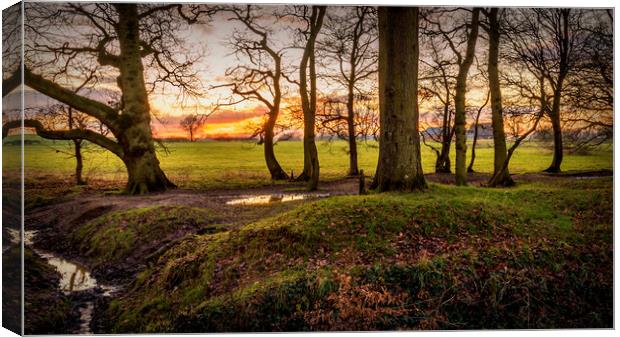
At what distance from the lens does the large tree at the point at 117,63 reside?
704 cm

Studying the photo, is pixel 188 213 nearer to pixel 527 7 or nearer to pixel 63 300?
pixel 63 300

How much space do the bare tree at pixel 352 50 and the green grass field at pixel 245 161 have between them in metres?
0.40

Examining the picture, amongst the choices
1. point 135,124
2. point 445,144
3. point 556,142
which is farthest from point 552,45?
point 135,124

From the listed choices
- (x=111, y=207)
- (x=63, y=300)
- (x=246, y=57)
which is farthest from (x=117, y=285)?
(x=246, y=57)

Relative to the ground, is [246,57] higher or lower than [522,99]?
higher

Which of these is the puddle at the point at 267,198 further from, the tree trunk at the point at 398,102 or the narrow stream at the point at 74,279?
the narrow stream at the point at 74,279

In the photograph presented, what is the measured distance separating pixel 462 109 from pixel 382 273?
387cm

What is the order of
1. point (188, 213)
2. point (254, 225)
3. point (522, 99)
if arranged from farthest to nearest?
point (522, 99) → point (188, 213) → point (254, 225)

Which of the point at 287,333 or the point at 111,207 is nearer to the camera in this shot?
the point at 287,333

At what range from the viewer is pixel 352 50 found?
827cm

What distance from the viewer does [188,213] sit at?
7777 millimetres

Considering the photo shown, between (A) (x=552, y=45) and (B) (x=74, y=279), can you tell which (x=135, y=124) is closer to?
(B) (x=74, y=279)

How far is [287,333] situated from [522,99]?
5262 millimetres

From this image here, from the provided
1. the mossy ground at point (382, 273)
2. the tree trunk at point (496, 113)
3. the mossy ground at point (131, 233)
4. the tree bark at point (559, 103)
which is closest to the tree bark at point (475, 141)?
the tree trunk at point (496, 113)
